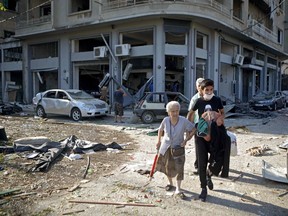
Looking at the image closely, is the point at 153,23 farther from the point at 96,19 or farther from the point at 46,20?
the point at 46,20

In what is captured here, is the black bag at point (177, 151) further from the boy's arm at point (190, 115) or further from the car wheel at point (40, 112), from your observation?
Answer: the car wheel at point (40, 112)

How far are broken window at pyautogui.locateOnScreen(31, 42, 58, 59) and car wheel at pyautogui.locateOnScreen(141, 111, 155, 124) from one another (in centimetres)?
1506

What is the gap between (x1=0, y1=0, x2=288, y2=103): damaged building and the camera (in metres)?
19.2

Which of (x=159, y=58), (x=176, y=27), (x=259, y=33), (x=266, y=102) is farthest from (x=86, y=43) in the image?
(x=259, y=33)

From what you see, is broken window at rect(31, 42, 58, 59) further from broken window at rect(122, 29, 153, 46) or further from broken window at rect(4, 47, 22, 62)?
broken window at rect(122, 29, 153, 46)

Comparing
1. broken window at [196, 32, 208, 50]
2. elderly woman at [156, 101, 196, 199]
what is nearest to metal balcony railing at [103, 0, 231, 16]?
broken window at [196, 32, 208, 50]

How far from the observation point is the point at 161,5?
18078 millimetres

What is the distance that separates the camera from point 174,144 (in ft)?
15.6

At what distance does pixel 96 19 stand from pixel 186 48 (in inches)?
254

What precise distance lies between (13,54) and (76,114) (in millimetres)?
16558

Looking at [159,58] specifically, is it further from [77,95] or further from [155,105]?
[77,95]

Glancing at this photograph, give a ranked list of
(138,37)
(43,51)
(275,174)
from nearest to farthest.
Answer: (275,174) → (138,37) → (43,51)

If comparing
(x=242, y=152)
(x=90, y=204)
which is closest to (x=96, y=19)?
(x=242, y=152)

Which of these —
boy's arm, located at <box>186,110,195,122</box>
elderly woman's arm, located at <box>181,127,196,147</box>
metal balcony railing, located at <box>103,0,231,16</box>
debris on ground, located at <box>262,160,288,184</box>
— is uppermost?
metal balcony railing, located at <box>103,0,231,16</box>
